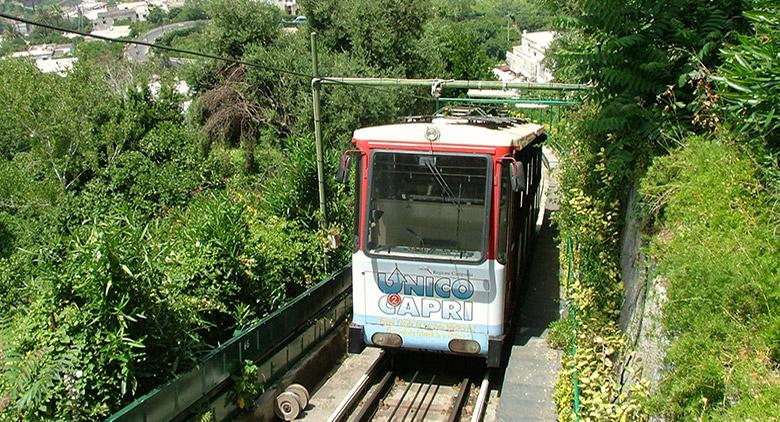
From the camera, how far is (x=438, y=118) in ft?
36.8

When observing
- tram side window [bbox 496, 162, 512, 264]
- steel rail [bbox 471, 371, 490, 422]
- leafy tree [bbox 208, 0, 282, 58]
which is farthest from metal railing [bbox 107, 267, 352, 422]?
leafy tree [bbox 208, 0, 282, 58]

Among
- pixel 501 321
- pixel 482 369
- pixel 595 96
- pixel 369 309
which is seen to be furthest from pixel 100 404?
pixel 595 96

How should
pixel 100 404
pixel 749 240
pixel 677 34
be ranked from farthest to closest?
1. pixel 677 34
2. pixel 100 404
3. pixel 749 240

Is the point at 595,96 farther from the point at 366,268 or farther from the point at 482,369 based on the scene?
the point at 482,369

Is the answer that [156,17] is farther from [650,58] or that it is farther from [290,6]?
[650,58]

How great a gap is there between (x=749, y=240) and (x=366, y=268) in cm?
529

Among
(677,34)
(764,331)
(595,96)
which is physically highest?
(677,34)

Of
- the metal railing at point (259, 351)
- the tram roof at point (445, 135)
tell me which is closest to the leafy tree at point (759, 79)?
the tram roof at point (445, 135)

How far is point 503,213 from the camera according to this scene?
9414 millimetres

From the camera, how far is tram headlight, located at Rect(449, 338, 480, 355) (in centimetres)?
968

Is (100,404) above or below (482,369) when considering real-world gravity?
above

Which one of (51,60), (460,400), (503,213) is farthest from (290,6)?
(460,400)

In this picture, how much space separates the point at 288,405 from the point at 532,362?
140 inches

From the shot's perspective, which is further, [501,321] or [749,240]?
[501,321]
